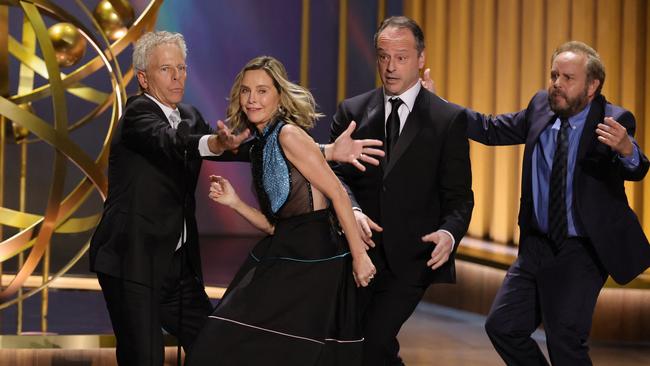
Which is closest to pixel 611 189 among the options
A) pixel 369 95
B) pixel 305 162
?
pixel 369 95

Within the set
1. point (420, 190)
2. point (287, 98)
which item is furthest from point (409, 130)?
point (287, 98)

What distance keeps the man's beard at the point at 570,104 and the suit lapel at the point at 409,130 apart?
0.49 m

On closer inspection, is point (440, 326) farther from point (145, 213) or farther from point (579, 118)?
point (145, 213)

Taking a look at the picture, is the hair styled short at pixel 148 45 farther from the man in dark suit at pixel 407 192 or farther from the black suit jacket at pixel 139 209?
the man in dark suit at pixel 407 192

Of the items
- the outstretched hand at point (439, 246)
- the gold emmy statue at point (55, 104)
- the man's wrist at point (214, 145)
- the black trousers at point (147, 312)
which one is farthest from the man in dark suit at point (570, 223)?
the gold emmy statue at point (55, 104)

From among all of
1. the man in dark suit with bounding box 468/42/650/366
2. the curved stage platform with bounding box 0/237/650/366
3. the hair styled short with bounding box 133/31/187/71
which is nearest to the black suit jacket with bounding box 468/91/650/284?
the man in dark suit with bounding box 468/42/650/366

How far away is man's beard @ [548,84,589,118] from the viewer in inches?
146

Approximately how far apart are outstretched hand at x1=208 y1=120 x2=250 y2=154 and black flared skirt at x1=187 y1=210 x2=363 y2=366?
0.28 m

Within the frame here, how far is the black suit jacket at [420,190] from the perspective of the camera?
348 centimetres

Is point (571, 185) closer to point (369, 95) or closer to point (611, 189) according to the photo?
point (611, 189)

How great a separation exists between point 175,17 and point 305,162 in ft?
21.1

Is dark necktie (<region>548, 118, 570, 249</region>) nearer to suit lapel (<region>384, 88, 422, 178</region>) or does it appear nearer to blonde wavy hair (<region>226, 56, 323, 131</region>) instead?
suit lapel (<region>384, 88, 422, 178</region>)

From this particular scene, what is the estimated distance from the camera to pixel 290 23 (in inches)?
378

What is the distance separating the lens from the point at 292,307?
3100mm
